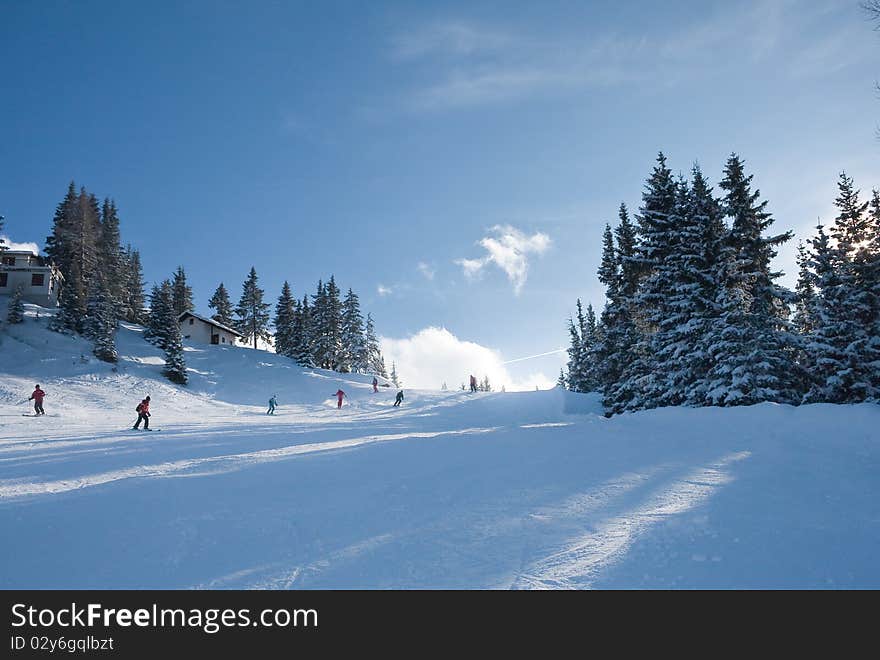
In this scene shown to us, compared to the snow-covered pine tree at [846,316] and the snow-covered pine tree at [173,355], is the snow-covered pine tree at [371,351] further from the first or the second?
the snow-covered pine tree at [846,316]

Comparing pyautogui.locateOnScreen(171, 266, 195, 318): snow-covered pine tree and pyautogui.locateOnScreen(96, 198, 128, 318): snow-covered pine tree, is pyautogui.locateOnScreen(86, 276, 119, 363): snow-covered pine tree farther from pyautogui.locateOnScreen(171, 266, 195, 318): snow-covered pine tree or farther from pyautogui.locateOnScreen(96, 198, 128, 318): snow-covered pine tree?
pyautogui.locateOnScreen(171, 266, 195, 318): snow-covered pine tree

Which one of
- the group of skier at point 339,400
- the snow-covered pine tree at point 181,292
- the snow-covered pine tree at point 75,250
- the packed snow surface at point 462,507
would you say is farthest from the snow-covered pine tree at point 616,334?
the snow-covered pine tree at point 181,292

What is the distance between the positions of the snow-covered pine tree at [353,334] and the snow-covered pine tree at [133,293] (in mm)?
26475

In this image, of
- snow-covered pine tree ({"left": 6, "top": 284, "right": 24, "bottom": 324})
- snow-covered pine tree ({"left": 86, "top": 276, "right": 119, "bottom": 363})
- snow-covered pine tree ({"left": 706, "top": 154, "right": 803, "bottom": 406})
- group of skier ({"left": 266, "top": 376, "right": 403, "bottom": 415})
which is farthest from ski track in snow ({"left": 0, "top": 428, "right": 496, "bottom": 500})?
snow-covered pine tree ({"left": 6, "top": 284, "right": 24, "bottom": 324})

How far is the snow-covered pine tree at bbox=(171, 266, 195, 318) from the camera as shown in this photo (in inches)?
2574

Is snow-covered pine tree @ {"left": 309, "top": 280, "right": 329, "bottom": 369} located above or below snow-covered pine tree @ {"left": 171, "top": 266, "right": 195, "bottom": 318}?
below

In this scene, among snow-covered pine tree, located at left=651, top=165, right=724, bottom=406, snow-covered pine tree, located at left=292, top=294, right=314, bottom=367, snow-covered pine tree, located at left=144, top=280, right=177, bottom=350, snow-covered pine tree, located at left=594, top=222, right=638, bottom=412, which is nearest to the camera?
snow-covered pine tree, located at left=651, top=165, right=724, bottom=406

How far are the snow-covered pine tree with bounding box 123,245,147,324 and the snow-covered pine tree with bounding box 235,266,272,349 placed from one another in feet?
43.2

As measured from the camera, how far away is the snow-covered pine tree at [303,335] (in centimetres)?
5412

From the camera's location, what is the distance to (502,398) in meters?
37.3

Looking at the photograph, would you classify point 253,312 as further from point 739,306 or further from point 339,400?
point 739,306

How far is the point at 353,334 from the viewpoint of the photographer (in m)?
61.7
